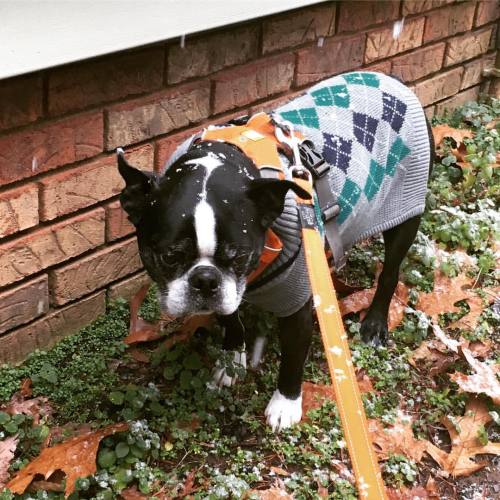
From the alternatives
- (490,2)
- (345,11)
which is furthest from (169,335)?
(490,2)

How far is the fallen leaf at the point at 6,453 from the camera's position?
7.01ft

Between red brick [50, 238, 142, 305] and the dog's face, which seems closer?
the dog's face

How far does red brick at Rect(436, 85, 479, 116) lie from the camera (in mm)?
4356

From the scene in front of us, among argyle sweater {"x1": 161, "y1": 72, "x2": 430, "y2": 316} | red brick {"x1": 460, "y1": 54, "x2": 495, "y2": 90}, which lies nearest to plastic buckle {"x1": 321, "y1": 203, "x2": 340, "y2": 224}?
argyle sweater {"x1": 161, "y1": 72, "x2": 430, "y2": 316}

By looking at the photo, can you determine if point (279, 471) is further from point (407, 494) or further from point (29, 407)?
point (29, 407)

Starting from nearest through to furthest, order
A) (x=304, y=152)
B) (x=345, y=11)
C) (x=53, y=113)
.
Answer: (x=304, y=152) < (x=53, y=113) < (x=345, y=11)

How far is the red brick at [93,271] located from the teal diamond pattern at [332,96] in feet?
2.79

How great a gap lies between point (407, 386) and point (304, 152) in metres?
0.96

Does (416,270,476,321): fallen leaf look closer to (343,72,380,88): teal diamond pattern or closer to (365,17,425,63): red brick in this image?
(343,72,380,88): teal diamond pattern

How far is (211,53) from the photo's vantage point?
2.76 m

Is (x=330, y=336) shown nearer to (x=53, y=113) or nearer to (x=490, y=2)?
(x=53, y=113)

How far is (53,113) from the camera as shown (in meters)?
2.33

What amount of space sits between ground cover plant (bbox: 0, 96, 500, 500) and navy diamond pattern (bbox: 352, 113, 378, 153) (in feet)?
2.45

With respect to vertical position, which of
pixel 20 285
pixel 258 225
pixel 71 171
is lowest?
pixel 20 285
